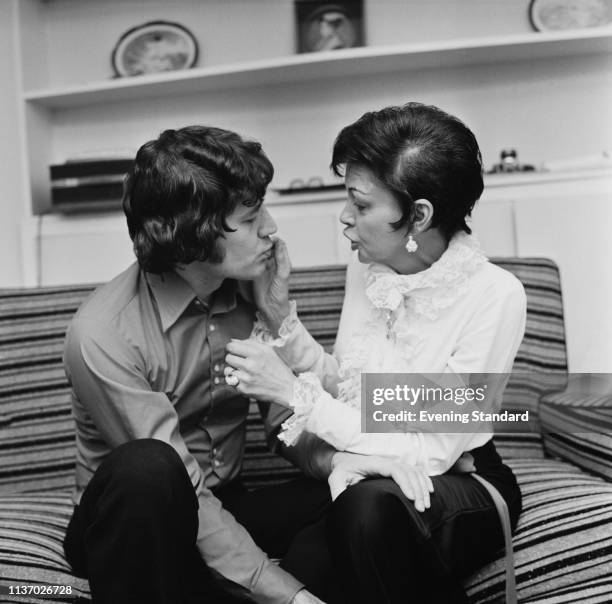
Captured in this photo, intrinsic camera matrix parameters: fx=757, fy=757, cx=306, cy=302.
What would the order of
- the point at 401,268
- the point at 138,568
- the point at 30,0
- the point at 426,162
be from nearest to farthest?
the point at 138,568, the point at 426,162, the point at 401,268, the point at 30,0

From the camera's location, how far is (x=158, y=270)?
3.83ft

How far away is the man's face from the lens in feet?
3.76

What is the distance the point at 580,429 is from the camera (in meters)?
1.41

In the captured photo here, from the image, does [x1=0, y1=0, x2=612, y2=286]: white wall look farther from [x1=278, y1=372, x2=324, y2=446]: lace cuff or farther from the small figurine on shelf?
[x1=278, y1=372, x2=324, y2=446]: lace cuff

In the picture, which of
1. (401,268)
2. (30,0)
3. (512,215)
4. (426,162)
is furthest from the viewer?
(30,0)

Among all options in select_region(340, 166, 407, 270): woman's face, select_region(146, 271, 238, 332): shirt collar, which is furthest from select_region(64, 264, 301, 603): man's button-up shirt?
select_region(340, 166, 407, 270): woman's face

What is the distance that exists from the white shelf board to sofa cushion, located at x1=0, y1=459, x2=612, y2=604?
3.94 ft

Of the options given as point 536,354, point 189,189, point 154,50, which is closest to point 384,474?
point 189,189

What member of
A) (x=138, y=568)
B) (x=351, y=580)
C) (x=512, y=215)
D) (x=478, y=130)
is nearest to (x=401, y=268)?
(x=351, y=580)

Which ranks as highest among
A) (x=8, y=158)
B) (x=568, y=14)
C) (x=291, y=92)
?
(x=568, y=14)

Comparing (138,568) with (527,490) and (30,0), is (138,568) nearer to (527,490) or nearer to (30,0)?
(527,490)

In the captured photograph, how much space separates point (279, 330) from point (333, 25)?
4.00 ft

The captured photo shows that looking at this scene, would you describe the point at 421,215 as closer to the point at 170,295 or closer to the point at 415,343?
the point at 415,343

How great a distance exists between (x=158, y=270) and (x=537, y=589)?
713mm
